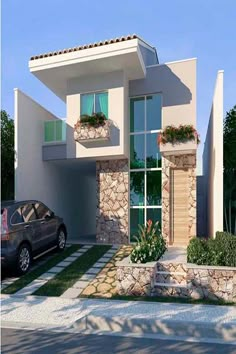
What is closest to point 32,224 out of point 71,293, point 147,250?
point 71,293

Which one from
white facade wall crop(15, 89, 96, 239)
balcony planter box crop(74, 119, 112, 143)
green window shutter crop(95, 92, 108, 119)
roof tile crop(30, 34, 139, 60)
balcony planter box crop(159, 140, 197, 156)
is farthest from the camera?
green window shutter crop(95, 92, 108, 119)

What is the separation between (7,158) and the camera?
15.3 metres

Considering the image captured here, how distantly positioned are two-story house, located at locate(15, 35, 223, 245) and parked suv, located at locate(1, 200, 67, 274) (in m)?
2.36

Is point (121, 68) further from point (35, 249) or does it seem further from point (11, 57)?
point (35, 249)

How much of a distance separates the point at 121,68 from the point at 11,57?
5.11 meters

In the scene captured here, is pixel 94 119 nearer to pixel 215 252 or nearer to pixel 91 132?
pixel 91 132

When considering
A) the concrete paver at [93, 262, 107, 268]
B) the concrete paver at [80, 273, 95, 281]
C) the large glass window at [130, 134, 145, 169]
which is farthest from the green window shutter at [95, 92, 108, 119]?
the concrete paver at [80, 273, 95, 281]

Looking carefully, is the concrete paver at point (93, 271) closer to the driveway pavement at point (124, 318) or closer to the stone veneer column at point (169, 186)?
the driveway pavement at point (124, 318)

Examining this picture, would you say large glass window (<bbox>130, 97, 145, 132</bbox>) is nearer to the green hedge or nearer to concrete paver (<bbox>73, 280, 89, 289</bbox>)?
the green hedge

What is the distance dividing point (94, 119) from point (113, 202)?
3.19 m

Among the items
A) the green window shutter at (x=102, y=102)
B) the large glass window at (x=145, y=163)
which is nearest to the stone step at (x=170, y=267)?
the large glass window at (x=145, y=163)

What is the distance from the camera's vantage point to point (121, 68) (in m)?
12.3

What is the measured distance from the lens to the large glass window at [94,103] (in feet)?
41.8

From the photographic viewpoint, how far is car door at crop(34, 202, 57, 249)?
390 inches
